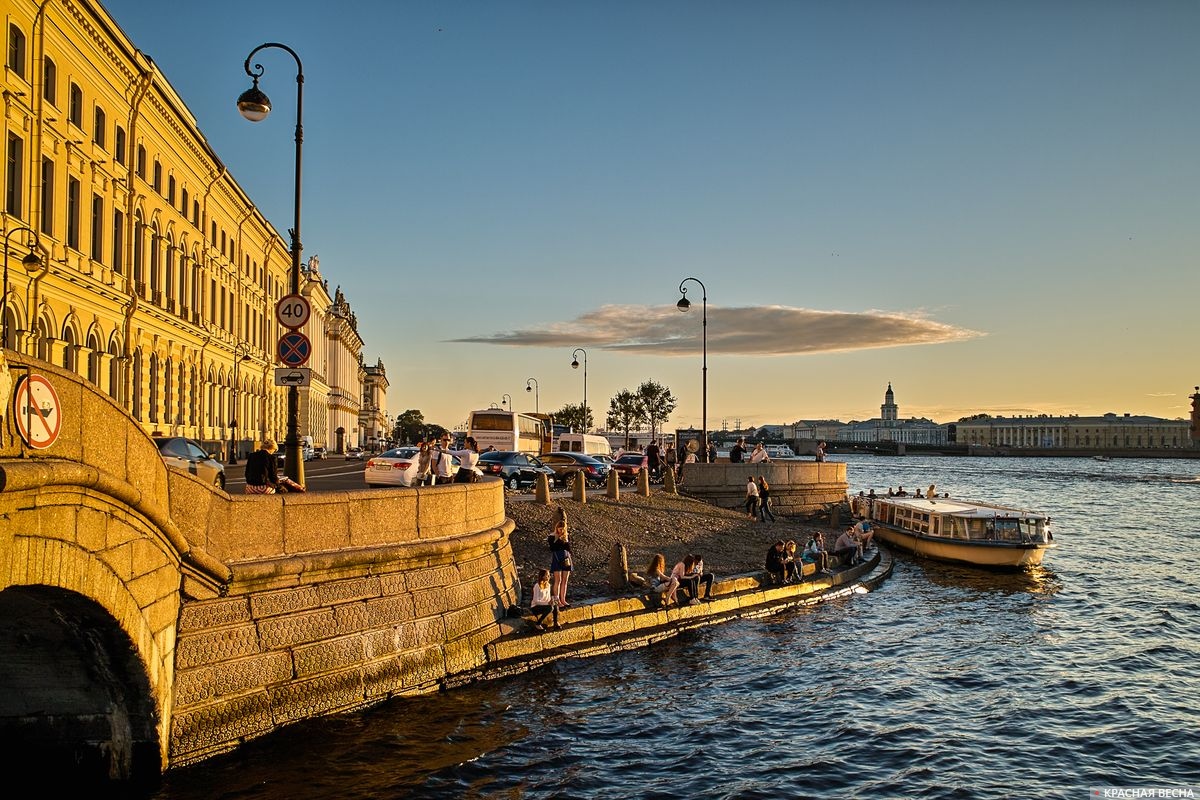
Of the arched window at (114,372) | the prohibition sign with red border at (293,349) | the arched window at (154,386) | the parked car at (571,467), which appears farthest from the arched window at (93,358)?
the prohibition sign with red border at (293,349)

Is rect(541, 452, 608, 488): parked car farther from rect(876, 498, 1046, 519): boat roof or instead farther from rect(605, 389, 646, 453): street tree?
rect(605, 389, 646, 453): street tree

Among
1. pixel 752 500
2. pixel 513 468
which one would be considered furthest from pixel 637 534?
pixel 752 500

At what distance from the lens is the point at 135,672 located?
10055mm

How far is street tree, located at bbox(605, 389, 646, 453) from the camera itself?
122 m

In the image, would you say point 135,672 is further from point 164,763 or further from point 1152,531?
point 1152,531

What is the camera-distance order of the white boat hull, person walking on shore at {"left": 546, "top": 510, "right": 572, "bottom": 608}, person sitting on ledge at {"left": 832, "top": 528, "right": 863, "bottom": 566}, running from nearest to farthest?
person walking on shore at {"left": 546, "top": 510, "right": 572, "bottom": 608} → person sitting on ledge at {"left": 832, "top": 528, "right": 863, "bottom": 566} → the white boat hull

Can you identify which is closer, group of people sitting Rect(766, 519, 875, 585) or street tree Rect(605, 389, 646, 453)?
group of people sitting Rect(766, 519, 875, 585)

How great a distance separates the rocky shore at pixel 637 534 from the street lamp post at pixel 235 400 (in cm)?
2651

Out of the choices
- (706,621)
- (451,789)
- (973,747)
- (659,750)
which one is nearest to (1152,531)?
(706,621)

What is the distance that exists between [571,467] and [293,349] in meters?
26.0

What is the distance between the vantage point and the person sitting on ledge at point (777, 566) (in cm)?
2467

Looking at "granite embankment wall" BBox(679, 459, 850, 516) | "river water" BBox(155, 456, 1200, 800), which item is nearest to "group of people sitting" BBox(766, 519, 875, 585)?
"river water" BBox(155, 456, 1200, 800)

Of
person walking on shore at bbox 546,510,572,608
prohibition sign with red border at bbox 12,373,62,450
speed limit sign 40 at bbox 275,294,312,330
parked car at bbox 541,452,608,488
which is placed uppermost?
speed limit sign 40 at bbox 275,294,312,330

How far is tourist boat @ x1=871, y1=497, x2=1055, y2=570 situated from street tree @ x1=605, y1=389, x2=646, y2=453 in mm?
82861
